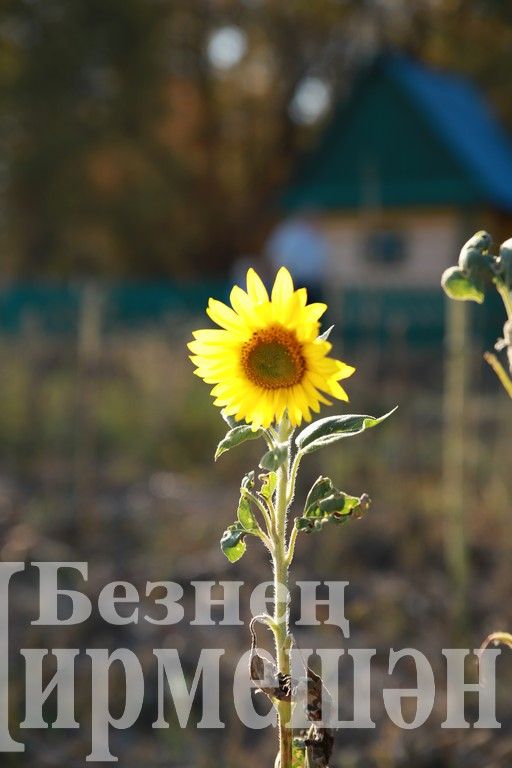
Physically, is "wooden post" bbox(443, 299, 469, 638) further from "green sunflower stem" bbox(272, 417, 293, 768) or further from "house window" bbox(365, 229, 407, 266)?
"house window" bbox(365, 229, 407, 266)

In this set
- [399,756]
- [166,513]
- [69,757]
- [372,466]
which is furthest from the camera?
[372,466]

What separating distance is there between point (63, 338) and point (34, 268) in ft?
50.4

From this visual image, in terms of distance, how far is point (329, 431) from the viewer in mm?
932

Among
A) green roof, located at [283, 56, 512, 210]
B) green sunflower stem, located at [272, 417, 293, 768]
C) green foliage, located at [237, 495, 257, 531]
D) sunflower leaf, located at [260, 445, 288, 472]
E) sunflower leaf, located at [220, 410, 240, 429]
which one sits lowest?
green sunflower stem, located at [272, 417, 293, 768]

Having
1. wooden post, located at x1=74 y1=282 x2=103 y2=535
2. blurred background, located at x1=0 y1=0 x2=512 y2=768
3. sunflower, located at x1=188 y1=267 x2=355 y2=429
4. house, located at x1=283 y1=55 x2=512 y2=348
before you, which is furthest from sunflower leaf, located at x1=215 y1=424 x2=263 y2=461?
house, located at x1=283 y1=55 x2=512 y2=348

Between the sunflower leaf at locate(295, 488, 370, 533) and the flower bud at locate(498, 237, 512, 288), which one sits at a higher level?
the flower bud at locate(498, 237, 512, 288)

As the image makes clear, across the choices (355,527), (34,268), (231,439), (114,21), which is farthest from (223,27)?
(231,439)

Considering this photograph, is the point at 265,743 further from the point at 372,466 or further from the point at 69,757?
the point at 372,466

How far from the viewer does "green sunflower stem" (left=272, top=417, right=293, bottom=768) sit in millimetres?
870

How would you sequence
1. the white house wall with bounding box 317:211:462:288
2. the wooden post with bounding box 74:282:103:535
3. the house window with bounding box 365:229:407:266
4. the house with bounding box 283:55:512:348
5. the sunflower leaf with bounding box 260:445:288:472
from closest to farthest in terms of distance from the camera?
the sunflower leaf with bounding box 260:445:288:472 < the wooden post with bounding box 74:282:103:535 < the house with bounding box 283:55:512:348 < the white house wall with bounding box 317:211:462:288 < the house window with bounding box 365:229:407:266

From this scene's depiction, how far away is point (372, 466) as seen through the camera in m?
6.25

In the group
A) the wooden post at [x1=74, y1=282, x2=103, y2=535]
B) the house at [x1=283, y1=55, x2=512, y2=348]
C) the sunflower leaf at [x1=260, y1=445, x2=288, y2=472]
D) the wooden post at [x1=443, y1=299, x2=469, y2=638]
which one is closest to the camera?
the sunflower leaf at [x1=260, y1=445, x2=288, y2=472]

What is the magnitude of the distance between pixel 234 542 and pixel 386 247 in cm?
1756

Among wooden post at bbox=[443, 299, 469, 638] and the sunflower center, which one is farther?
wooden post at bbox=[443, 299, 469, 638]
